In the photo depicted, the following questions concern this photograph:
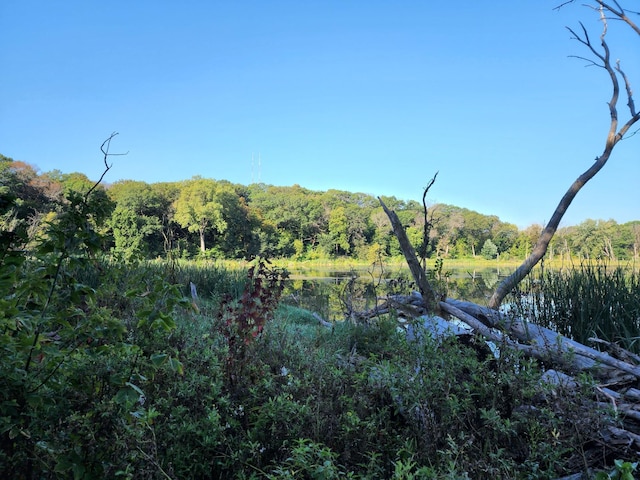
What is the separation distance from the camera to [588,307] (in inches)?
165

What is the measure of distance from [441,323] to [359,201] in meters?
69.3

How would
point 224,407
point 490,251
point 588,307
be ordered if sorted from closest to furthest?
1. point 224,407
2. point 588,307
3. point 490,251

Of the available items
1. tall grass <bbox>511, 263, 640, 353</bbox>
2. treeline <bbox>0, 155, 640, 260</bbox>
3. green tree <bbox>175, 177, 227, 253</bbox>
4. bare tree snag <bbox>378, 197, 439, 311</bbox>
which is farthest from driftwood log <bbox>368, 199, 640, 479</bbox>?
green tree <bbox>175, 177, 227, 253</bbox>

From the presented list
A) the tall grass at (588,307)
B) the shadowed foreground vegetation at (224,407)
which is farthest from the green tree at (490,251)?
the shadowed foreground vegetation at (224,407)

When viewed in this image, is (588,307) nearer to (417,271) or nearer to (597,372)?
(417,271)

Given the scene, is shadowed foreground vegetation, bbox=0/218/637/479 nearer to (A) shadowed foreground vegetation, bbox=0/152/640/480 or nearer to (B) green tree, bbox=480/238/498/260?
(A) shadowed foreground vegetation, bbox=0/152/640/480

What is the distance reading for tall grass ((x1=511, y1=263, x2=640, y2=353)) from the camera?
4.05 metres

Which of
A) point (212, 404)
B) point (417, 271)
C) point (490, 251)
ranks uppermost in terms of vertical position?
point (490, 251)

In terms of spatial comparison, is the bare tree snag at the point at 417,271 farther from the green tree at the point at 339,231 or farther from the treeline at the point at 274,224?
the green tree at the point at 339,231

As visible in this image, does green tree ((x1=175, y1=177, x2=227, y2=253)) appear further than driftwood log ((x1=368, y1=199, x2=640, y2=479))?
Yes

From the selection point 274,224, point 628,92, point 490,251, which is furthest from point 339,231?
point 628,92

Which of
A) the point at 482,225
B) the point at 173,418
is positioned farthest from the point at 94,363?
the point at 482,225

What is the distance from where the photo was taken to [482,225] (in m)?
52.4

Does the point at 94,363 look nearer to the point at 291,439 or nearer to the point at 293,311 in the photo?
the point at 291,439
